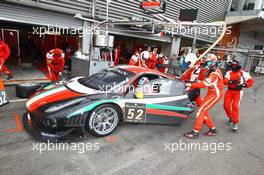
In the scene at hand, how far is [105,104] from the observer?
3.26 m

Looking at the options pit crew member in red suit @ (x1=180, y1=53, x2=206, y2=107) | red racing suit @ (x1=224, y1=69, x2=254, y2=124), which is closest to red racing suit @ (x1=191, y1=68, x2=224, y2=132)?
pit crew member in red suit @ (x1=180, y1=53, x2=206, y2=107)

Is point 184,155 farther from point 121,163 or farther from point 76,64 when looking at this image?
point 76,64

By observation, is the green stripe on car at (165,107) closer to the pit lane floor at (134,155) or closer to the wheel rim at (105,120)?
the pit lane floor at (134,155)

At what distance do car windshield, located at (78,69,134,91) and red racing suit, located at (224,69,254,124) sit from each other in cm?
237

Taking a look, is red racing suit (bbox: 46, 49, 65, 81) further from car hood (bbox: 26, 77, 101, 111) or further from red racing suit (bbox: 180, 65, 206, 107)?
red racing suit (bbox: 180, 65, 206, 107)

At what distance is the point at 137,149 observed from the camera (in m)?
3.12

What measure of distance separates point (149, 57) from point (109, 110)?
5.94m

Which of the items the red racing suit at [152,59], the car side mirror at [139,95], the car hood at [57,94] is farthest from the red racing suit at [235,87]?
the red racing suit at [152,59]

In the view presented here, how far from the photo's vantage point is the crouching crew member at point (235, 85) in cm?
415

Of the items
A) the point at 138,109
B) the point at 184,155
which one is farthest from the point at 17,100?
the point at 184,155

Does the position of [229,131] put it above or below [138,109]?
below

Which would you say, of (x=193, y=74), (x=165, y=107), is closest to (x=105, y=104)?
(x=165, y=107)

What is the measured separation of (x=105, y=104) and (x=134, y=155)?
1.00 m

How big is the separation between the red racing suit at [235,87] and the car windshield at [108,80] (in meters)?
2.37
